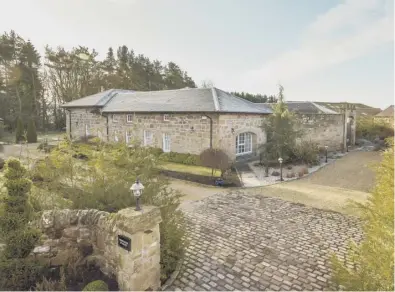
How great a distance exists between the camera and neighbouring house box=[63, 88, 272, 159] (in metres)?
14.5

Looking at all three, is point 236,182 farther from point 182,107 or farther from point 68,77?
point 68,77

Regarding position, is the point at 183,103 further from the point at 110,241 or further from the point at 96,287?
the point at 96,287

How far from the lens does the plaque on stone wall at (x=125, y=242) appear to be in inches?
158

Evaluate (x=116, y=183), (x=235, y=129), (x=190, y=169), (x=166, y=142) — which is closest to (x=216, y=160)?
(x=190, y=169)

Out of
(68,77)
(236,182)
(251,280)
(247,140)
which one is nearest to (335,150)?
(247,140)

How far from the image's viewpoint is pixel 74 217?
17.0 ft

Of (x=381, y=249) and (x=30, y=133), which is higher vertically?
(x=30, y=133)

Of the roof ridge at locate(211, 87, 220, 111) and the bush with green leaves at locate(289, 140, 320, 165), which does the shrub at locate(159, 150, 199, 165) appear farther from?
the bush with green leaves at locate(289, 140, 320, 165)

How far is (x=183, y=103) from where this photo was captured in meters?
16.2

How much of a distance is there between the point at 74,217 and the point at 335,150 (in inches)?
812

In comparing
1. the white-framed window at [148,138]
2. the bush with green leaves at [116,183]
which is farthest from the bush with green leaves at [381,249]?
the white-framed window at [148,138]

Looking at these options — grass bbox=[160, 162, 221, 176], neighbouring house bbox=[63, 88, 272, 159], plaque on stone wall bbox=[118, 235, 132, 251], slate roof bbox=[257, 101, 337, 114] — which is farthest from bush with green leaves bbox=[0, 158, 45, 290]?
slate roof bbox=[257, 101, 337, 114]

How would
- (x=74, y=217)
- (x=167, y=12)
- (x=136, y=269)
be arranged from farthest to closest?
(x=167, y=12), (x=74, y=217), (x=136, y=269)

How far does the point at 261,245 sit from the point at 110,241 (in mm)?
3505
